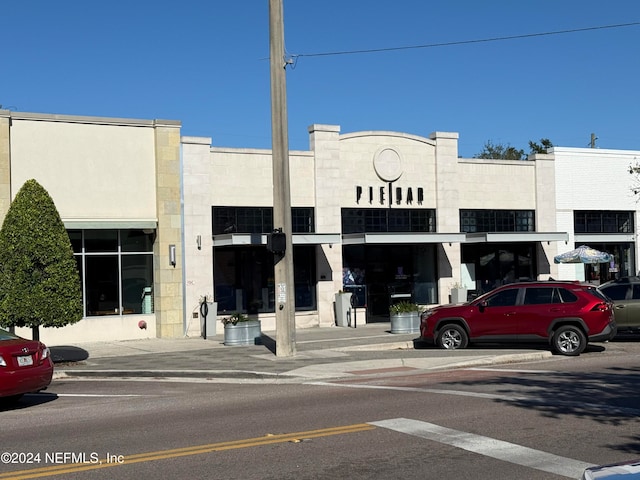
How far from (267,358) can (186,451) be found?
9.77 metres

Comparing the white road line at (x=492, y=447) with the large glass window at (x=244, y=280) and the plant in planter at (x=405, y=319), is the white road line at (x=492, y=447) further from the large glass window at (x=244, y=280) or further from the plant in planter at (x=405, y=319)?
the large glass window at (x=244, y=280)

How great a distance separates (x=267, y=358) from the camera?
1836 centimetres

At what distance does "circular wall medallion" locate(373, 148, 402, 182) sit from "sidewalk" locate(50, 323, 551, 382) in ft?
22.3

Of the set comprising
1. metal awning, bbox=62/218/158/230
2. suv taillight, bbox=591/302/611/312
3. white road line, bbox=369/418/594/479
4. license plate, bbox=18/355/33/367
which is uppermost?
metal awning, bbox=62/218/158/230

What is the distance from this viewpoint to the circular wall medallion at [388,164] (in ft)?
91.7

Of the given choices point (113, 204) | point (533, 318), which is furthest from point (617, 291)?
point (113, 204)

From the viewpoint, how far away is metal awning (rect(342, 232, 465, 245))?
85.8ft

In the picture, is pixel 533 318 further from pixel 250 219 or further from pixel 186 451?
pixel 186 451

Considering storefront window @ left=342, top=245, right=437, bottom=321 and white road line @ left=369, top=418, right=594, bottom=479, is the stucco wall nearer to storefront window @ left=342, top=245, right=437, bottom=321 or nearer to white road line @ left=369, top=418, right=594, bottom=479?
storefront window @ left=342, top=245, right=437, bottom=321

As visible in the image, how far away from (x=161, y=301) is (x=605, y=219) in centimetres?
1870

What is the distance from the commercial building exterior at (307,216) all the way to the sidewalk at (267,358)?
222cm

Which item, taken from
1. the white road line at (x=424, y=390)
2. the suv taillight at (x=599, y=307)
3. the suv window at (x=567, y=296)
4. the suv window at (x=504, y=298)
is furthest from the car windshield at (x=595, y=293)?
the white road line at (x=424, y=390)

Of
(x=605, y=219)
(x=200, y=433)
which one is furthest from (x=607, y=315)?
(x=605, y=219)

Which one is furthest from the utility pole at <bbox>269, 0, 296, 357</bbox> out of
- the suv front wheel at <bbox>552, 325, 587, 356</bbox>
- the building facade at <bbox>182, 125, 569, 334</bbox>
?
the suv front wheel at <bbox>552, 325, 587, 356</bbox>
